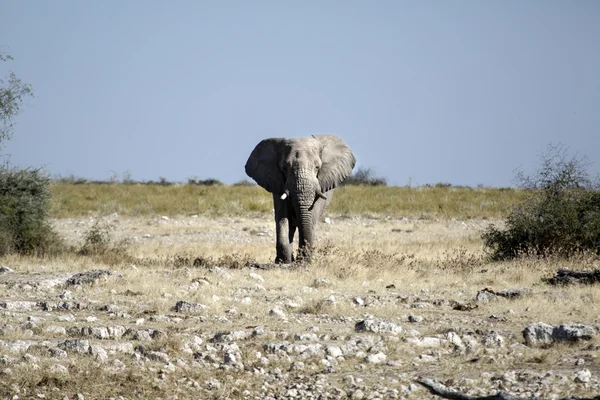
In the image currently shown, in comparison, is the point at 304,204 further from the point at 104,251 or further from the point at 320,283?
the point at 104,251

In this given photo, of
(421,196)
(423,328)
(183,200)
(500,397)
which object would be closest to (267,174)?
(423,328)

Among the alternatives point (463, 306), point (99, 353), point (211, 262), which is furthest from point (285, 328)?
point (211, 262)

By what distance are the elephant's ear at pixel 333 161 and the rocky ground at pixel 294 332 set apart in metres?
2.15

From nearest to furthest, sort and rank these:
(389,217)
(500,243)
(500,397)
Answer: (500,397), (500,243), (389,217)

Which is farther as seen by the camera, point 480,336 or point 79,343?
point 480,336

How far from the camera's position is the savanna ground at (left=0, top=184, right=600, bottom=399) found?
844 centimetres

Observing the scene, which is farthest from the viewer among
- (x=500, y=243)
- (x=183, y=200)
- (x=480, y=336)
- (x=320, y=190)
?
(x=183, y=200)

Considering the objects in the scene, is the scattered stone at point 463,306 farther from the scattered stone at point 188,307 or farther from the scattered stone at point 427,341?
the scattered stone at point 188,307

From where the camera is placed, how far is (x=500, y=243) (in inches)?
770

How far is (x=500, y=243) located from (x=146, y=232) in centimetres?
1271

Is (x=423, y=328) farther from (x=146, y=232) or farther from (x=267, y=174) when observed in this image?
(x=146, y=232)

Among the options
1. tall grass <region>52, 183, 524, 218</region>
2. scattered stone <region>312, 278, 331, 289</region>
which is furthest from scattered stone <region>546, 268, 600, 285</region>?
tall grass <region>52, 183, 524, 218</region>

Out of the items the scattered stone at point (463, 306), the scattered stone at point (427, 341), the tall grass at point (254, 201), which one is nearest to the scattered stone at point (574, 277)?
the scattered stone at point (463, 306)

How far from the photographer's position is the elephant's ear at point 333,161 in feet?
59.2
